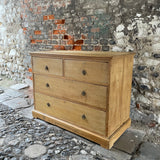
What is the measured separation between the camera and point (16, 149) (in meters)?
1.90

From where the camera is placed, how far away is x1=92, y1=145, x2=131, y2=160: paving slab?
70.0 inches

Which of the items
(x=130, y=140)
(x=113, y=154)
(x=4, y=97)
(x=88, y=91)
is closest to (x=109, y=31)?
(x=88, y=91)

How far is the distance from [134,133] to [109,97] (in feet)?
2.44

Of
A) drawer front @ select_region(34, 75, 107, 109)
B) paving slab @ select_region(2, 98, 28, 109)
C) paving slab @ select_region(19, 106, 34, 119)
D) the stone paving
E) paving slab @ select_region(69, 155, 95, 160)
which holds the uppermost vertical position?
drawer front @ select_region(34, 75, 107, 109)

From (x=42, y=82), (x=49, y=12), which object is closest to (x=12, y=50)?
(x=49, y=12)

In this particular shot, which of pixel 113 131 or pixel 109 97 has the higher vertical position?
pixel 109 97

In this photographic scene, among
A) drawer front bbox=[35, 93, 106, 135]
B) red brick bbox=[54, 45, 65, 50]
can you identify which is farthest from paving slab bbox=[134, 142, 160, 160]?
red brick bbox=[54, 45, 65, 50]

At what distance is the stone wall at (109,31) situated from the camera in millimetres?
2102

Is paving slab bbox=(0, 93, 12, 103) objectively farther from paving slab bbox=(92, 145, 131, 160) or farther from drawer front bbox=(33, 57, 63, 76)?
paving slab bbox=(92, 145, 131, 160)

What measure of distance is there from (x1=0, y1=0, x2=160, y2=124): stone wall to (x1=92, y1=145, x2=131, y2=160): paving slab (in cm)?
68

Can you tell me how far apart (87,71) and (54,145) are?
0.90 m

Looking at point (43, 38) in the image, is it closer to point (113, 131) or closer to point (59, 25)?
point (59, 25)

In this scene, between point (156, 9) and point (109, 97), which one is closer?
point (109, 97)

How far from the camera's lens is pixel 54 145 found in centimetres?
197
